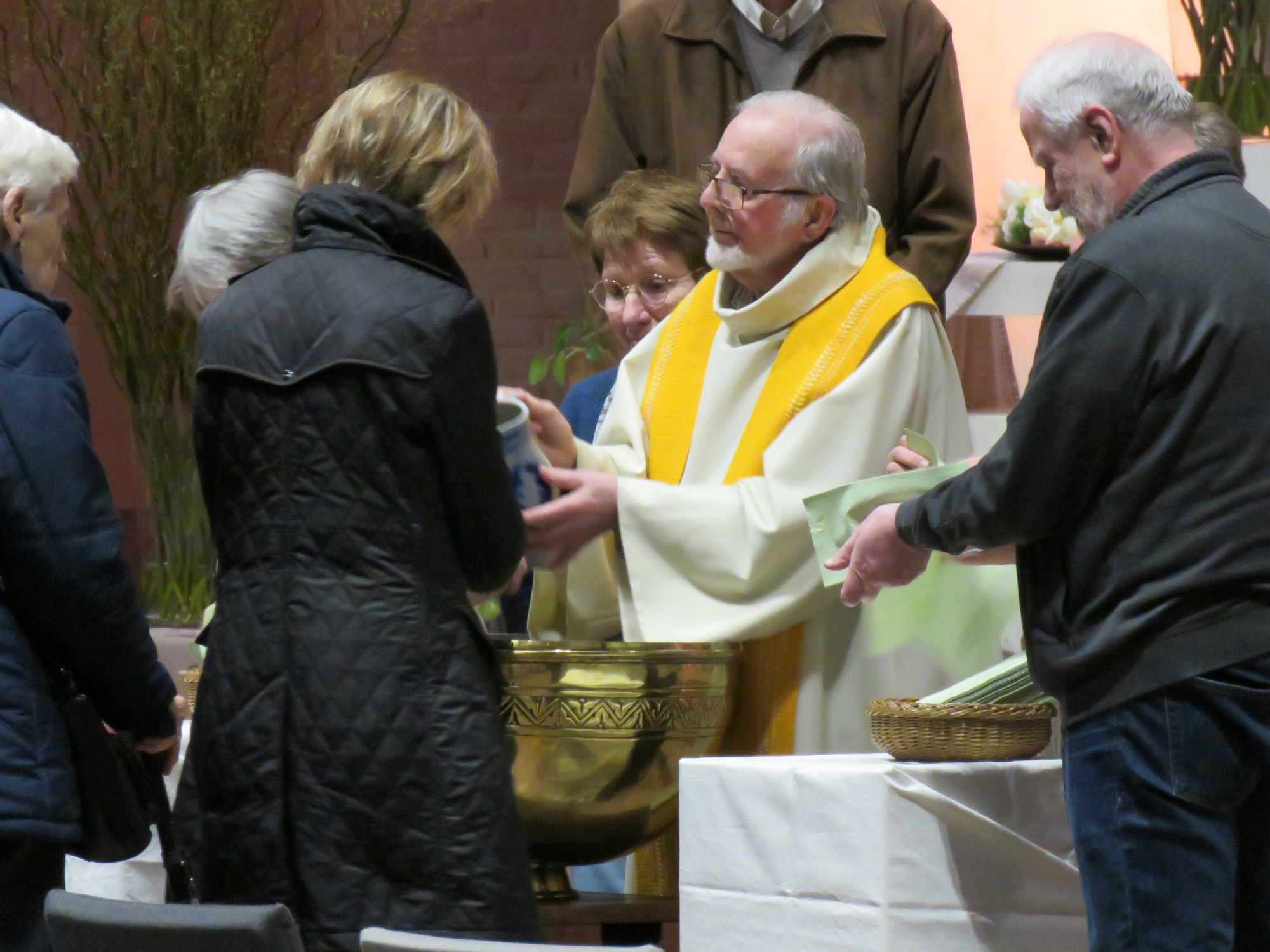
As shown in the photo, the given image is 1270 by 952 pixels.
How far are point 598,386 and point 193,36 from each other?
1389 mm

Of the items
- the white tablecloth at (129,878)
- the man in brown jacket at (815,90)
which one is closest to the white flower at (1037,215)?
the man in brown jacket at (815,90)

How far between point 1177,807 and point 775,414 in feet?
3.76

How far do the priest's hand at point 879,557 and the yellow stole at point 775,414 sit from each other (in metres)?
0.42

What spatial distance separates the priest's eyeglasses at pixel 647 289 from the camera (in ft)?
12.8

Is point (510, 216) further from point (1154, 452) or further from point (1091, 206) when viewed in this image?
point (1154, 452)

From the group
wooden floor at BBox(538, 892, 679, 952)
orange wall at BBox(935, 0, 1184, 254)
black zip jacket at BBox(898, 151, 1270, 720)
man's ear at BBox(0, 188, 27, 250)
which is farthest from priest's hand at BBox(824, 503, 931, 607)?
orange wall at BBox(935, 0, 1184, 254)

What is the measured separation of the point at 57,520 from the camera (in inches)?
95.0

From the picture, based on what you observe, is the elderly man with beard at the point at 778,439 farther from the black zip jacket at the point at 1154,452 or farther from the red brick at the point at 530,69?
the red brick at the point at 530,69

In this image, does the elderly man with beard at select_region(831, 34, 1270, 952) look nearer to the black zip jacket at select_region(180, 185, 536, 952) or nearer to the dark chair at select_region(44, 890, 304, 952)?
the black zip jacket at select_region(180, 185, 536, 952)

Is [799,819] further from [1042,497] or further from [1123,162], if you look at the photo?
[1123,162]

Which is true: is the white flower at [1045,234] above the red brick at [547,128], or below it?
above

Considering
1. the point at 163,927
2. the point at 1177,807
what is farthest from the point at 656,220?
the point at 163,927

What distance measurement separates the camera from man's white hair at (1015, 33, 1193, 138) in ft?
7.73

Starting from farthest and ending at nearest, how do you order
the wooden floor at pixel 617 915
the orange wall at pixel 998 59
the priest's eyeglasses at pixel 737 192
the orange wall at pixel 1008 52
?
the orange wall at pixel 998 59 < the orange wall at pixel 1008 52 < the priest's eyeglasses at pixel 737 192 < the wooden floor at pixel 617 915
